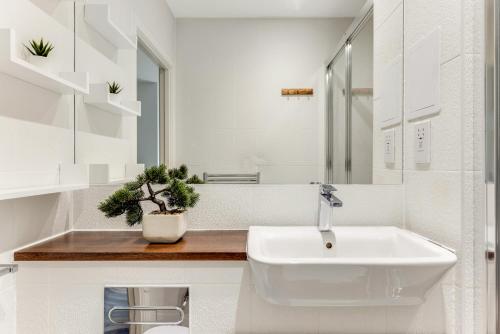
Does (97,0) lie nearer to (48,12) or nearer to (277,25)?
(48,12)

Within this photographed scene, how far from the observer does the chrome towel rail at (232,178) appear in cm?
137

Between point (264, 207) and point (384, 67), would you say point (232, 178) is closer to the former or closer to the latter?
point (264, 207)

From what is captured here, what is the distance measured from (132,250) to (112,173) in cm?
41

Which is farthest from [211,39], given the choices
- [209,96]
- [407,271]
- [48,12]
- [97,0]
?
[407,271]

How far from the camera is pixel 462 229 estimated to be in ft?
3.18

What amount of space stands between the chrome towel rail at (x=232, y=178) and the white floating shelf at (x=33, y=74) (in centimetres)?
52

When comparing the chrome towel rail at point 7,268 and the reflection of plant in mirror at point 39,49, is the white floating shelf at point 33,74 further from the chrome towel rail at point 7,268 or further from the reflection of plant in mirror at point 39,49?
the chrome towel rail at point 7,268

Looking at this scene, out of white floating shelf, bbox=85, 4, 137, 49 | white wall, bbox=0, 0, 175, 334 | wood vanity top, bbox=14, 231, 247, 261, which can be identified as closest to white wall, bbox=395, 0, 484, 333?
wood vanity top, bbox=14, 231, 247, 261

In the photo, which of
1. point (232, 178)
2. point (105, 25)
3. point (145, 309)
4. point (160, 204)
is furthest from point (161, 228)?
point (105, 25)

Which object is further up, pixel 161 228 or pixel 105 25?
pixel 105 25

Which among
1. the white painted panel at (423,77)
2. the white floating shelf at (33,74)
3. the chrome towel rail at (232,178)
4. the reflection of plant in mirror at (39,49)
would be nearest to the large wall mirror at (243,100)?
the chrome towel rail at (232,178)

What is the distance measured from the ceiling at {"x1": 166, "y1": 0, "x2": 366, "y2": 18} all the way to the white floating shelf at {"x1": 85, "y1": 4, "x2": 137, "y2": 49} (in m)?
0.22

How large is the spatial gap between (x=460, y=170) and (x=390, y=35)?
0.66m

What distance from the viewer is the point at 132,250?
3.53ft
